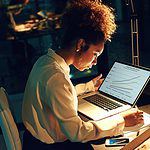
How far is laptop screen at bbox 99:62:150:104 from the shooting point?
71.2 inches

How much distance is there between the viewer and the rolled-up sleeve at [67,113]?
4.62 feet

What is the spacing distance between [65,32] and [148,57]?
2812 millimetres

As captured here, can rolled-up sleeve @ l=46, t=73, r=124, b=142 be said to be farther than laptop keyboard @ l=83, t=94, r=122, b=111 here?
No

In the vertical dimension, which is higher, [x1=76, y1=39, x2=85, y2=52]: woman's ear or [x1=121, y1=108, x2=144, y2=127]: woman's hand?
[x1=76, y1=39, x2=85, y2=52]: woman's ear

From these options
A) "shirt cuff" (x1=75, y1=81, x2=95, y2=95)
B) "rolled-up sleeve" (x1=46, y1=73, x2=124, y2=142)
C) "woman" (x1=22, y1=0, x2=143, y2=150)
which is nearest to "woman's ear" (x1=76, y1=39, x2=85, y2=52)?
"woman" (x1=22, y1=0, x2=143, y2=150)

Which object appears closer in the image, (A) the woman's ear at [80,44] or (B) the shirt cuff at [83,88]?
(A) the woman's ear at [80,44]

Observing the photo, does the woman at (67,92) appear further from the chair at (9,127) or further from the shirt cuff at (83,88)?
the shirt cuff at (83,88)

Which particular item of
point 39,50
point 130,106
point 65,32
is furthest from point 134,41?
point 39,50

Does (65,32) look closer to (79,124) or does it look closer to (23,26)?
(79,124)

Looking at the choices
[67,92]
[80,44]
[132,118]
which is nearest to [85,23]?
[80,44]

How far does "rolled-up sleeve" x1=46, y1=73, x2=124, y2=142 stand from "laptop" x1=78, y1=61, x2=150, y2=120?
25cm

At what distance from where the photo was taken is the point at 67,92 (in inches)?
56.7

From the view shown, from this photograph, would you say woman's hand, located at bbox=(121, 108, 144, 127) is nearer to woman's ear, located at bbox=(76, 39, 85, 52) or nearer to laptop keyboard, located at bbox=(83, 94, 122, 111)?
laptop keyboard, located at bbox=(83, 94, 122, 111)

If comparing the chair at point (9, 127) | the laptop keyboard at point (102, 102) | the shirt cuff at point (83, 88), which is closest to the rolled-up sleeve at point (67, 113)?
the chair at point (9, 127)
